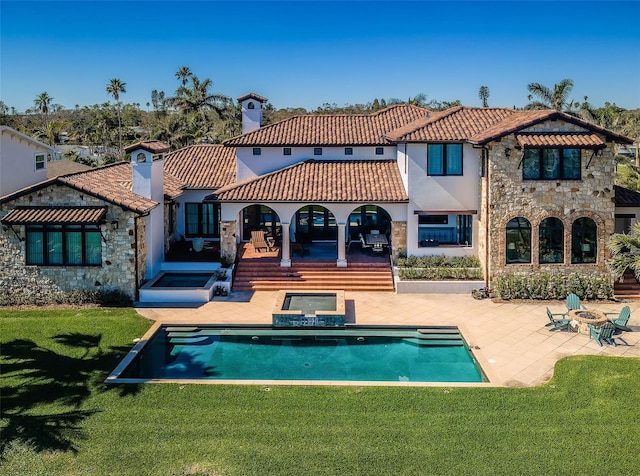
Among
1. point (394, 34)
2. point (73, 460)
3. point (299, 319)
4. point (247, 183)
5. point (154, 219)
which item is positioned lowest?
point (73, 460)

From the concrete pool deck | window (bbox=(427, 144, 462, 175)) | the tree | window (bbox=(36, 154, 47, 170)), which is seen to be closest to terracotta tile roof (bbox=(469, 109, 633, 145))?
window (bbox=(427, 144, 462, 175))

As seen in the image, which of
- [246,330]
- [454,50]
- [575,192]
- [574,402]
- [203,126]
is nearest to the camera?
[574,402]

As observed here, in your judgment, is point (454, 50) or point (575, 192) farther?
point (454, 50)

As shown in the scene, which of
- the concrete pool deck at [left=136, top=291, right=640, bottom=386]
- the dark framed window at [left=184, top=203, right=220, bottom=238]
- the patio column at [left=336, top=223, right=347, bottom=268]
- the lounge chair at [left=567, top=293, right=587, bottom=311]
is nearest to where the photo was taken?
the concrete pool deck at [left=136, top=291, right=640, bottom=386]

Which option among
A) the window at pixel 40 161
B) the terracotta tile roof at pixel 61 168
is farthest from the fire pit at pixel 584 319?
the terracotta tile roof at pixel 61 168

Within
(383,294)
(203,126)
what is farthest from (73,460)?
(203,126)

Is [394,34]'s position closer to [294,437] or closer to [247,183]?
[247,183]

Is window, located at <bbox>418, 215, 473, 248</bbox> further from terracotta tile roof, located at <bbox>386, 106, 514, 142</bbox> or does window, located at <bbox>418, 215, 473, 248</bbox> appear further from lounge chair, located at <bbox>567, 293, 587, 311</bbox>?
lounge chair, located at <bbox>567, 293, 587, 311</bbox>
